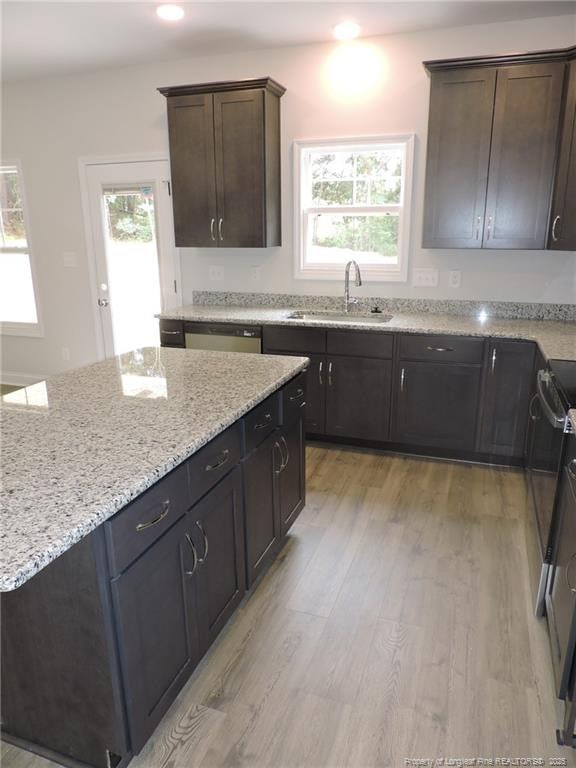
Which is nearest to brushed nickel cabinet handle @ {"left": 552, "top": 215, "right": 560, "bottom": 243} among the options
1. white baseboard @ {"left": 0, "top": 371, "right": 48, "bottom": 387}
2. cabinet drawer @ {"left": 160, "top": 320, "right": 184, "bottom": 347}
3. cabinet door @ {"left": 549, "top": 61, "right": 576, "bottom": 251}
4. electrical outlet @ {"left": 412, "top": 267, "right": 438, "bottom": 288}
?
cabinet door @ {"left": 549, "top": 61, "right": 576, "bottom": 251}

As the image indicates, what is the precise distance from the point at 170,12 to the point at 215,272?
1.81m

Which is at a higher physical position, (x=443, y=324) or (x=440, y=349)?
(x=443, y=324)

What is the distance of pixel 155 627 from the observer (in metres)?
1.44

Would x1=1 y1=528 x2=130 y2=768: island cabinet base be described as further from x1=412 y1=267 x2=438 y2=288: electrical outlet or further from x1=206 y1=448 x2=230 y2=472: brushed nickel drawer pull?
x1=412 y1=267 x2=438 y2=288: electrical outlet

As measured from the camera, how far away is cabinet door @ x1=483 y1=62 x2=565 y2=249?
3.03m

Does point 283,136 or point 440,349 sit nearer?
point 440,349

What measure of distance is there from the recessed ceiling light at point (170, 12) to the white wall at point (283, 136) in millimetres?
783

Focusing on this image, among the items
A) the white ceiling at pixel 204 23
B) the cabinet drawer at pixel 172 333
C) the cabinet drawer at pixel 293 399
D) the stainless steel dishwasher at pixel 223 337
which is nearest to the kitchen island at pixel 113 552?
the cabinet drawer at pixel 293 399

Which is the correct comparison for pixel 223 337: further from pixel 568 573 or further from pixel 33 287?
pixel 568 573

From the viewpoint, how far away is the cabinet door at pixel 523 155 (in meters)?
3.03

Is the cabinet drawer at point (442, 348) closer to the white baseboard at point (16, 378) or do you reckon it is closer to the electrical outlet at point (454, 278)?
the electrical outlet at point (454, 278)

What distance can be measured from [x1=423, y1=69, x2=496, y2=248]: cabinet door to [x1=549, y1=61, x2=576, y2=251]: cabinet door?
41 centimetres

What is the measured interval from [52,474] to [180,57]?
3.79 m

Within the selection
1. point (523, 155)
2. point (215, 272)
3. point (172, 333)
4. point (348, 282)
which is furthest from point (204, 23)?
point (523, 155)
